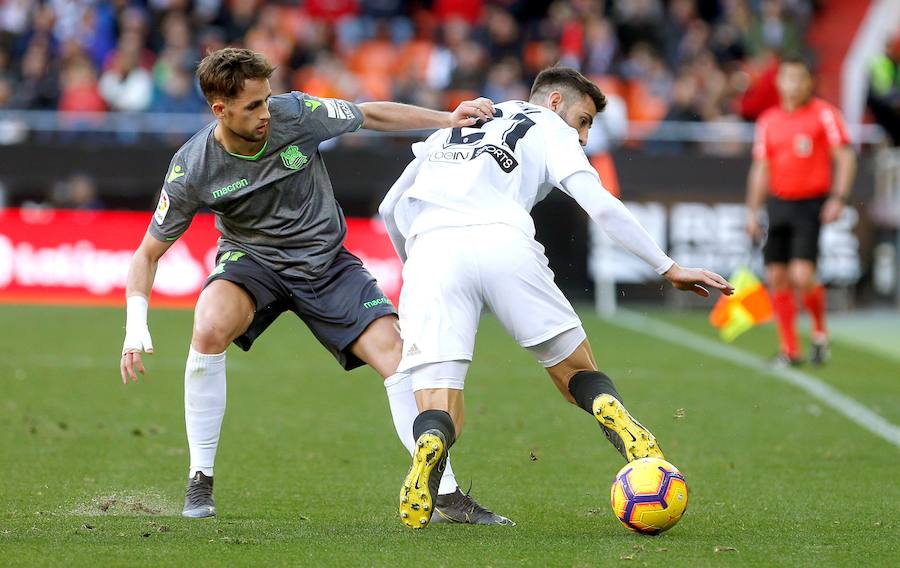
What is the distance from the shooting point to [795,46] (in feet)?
68.4

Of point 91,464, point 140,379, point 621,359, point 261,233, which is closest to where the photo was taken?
point 261,233

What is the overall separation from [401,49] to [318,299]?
14169 mm

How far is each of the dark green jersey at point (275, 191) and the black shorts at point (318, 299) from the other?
5cm

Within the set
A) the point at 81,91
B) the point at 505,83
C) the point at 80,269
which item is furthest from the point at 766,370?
Answer: the point at 81,91

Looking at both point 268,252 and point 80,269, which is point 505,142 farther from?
point 80,269

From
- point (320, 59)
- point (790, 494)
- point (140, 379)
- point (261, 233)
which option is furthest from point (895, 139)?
point (261, 233)

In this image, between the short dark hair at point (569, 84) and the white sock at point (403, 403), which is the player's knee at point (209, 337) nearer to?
the white sock at point (403, 403)

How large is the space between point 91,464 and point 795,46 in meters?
15.9

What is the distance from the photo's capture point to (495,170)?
547 centimetres

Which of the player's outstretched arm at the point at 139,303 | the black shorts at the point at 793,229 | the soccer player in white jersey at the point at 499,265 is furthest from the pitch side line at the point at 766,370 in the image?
the player's outstretched arm at the point at 139,303

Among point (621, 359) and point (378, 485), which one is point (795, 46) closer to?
point (621, 359)

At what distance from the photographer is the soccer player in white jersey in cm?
532

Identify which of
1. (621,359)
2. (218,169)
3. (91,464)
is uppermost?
(218,169)

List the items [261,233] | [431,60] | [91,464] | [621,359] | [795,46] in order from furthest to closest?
[795,46], [431,60], [621,359], [91,464], [261,233]
